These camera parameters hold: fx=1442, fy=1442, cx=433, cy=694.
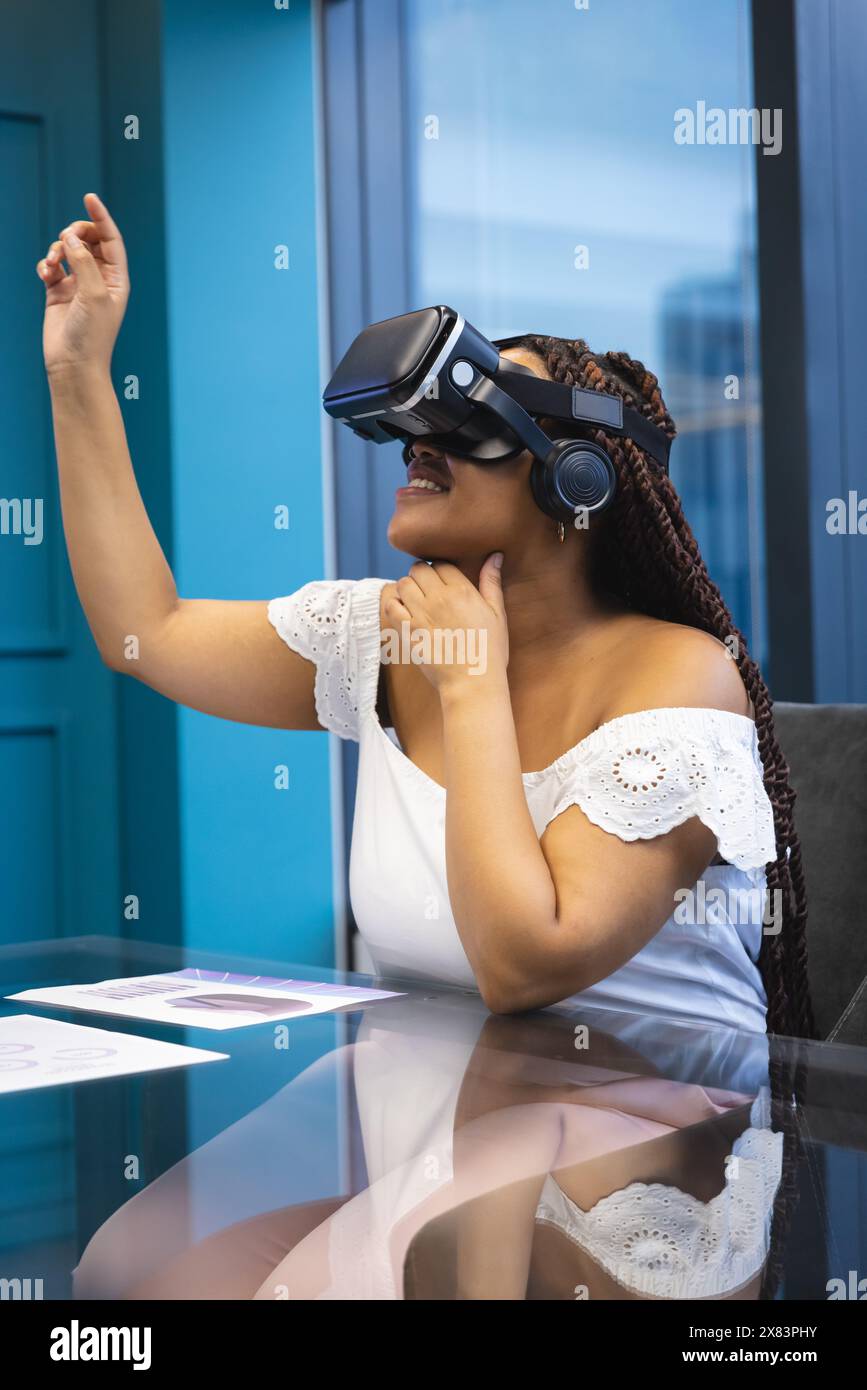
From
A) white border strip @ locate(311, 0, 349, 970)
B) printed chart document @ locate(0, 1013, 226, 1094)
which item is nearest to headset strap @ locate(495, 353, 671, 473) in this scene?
printed chart document @ locate(0, 1013, 226, 1094)

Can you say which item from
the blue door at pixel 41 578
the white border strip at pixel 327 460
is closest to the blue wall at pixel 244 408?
the white border strip at pixel 327 460

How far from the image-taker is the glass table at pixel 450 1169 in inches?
21.3

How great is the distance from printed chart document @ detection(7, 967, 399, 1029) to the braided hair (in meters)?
0.42

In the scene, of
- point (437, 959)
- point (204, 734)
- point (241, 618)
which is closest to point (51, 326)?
point (241, 618)

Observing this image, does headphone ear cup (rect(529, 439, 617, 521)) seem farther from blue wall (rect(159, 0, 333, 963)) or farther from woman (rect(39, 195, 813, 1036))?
blue wall (rect(159, 0, 333, 963))

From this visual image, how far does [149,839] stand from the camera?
2953mm

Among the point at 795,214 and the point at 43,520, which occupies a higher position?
the point at 795,214

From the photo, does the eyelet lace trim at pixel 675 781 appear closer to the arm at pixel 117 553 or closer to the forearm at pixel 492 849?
the forearm at pixel 492 849

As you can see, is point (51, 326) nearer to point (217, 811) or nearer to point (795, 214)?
point (795, 214)

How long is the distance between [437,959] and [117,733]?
1877 millimetres

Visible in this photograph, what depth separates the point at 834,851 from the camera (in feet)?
4.43

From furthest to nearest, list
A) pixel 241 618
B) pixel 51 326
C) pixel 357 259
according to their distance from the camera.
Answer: pixel 357 259 < pixel 241 618 < pixel 51 326

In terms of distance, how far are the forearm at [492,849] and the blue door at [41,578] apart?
6.26ft

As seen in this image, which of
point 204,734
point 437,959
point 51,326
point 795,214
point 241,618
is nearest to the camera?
point 437,959
